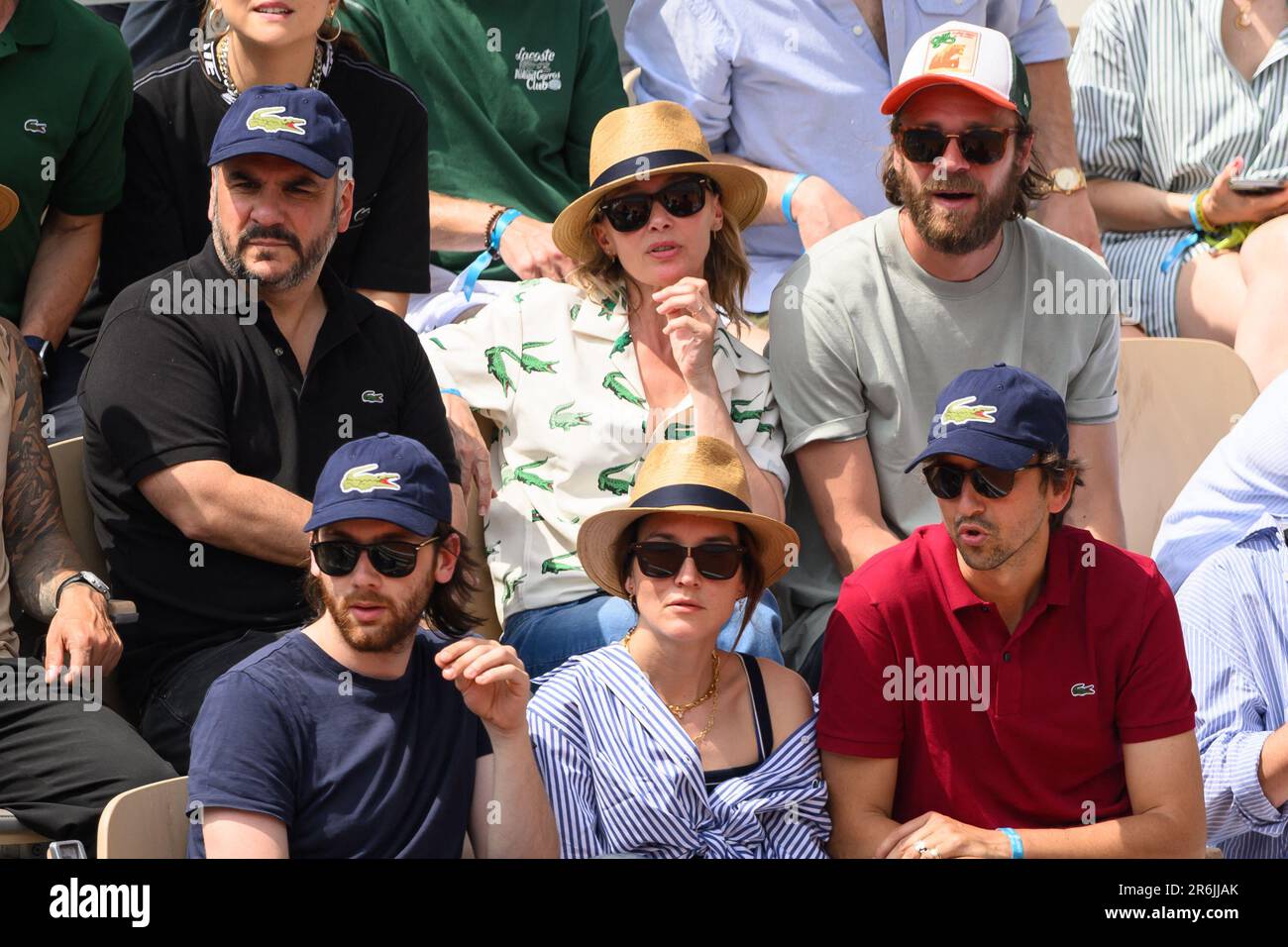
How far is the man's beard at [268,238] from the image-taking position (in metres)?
3.89

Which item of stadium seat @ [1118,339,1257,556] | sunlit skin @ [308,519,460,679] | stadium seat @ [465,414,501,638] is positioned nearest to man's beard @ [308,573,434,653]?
sunlit skin @ [308,519,460,679]

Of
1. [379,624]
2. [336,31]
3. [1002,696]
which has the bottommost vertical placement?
[1002,696]

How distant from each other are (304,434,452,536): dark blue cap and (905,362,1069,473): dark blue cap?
0.94 m

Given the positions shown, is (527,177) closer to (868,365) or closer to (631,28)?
(631,28)

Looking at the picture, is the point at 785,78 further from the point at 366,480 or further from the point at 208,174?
the point at 366,480

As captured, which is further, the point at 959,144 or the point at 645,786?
the point at 959,144

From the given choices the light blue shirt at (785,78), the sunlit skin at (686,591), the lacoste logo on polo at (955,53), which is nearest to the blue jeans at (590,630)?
the sunlit skin at (686,591)

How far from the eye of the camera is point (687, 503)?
3.60 meters

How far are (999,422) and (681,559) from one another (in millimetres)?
654

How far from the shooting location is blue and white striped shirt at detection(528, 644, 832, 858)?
345 cm

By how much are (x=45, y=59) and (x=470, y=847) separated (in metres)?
2.17

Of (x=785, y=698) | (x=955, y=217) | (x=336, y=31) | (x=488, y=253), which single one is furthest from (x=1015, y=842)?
(x=336, y=31)

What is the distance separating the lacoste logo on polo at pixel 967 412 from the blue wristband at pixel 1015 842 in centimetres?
76
